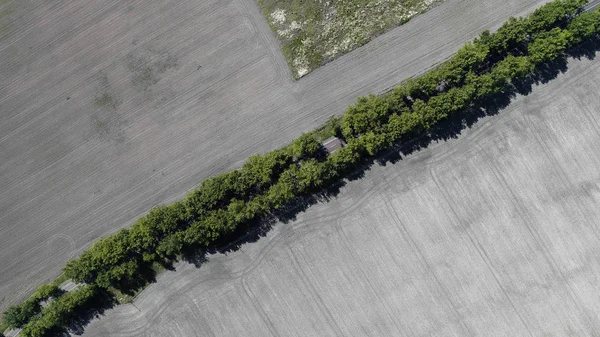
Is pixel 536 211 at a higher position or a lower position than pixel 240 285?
lower

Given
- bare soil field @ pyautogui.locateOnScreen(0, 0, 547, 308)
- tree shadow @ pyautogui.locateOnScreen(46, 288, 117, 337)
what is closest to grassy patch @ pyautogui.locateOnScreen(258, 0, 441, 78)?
bare soil field @ pyautogui.locateOnScreen(0, 0, 547, 308)

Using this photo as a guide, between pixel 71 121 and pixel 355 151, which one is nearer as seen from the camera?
pixel 355 151

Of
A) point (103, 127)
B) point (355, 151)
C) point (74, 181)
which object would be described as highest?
point (103, 127)

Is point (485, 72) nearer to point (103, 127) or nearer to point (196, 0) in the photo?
point (196, 0)

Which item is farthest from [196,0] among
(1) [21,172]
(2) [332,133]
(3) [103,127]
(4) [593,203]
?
(4) [593,203]

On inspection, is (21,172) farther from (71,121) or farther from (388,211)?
(388,211)

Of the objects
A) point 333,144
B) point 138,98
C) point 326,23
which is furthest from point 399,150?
point 138,98

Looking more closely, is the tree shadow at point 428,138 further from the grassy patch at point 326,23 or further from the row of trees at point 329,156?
the grassy patch at point 326,23
